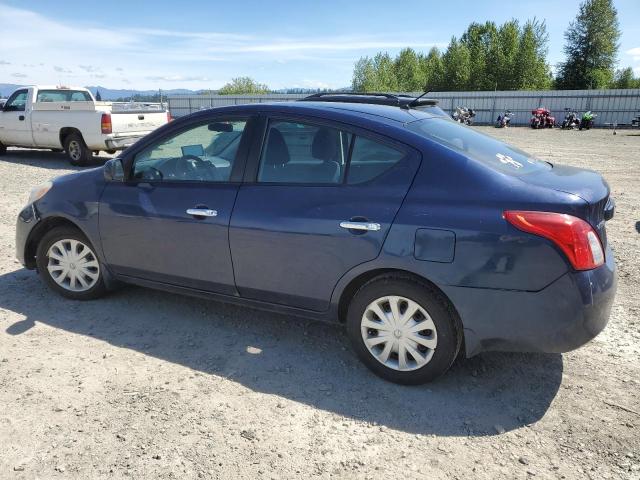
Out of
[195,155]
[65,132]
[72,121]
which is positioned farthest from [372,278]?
[65,132]

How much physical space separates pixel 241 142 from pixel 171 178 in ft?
2.20

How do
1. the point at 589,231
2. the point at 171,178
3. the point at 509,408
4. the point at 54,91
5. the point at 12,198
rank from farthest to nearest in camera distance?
the point at 54,91 → the point at 12,198 → the point at 171,178 → the point at 509,408 → the point at 589,231

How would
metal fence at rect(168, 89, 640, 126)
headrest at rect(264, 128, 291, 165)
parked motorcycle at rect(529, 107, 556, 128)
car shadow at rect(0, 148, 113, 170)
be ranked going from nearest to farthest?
headrest at rect(264, 128, 291, 165)
car shadow at rect(0, 148, 113, 170)
parked motorcycle at rect(529, 107, 556, 128)
metal fence at rect(168, 89, 640, 126)

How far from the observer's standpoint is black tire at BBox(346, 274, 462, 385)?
296 centimetres

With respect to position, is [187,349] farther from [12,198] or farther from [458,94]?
[458,94]

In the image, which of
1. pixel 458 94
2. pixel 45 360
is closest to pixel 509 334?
pixel 45 360

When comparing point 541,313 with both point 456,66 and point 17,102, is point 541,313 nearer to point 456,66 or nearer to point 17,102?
point 17,102

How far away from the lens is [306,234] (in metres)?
3.25

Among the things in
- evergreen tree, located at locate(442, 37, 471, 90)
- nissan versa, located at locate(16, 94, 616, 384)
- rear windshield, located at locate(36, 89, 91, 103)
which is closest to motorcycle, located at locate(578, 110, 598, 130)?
rear windshield, located at locate(36, 89, 91, 103)

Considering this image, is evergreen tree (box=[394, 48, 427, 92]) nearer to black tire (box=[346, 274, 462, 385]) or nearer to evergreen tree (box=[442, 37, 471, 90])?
evergreen tree (box=[442, 37, 471, 90])

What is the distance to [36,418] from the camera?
112 inches

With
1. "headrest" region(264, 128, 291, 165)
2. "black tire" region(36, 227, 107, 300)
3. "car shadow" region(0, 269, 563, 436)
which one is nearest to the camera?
"car shadow" region(0, 269, 563, 436)

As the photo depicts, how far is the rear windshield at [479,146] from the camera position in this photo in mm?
3125

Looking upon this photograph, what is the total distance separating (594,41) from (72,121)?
215 ft
